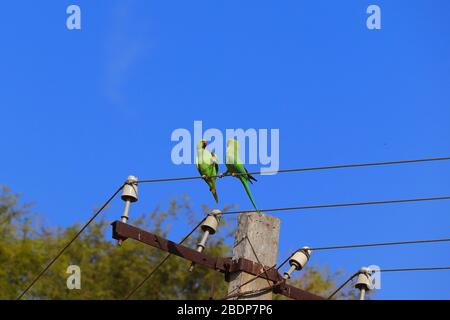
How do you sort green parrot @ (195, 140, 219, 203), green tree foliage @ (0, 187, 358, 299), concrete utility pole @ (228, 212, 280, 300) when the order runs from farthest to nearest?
green tree foliage @ (0, 187, 358, 299), green parrot @ (195, 140, 219, 203), concrete utility pole @ (228, 212, 280, 300)

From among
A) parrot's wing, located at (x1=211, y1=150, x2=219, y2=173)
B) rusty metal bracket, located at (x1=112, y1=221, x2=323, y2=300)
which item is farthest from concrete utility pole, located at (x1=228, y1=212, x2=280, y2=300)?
parrot's wing, located at (x1=211, y1=150, x2=219, y2=173)

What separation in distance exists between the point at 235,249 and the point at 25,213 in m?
30.7

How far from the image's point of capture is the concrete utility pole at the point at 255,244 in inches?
430

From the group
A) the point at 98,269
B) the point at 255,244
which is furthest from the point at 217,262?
the point at 98,269

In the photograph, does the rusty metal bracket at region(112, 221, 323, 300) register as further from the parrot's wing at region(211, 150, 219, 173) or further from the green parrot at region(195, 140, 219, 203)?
the parrot's wing at region(211, 150, 219, 173)

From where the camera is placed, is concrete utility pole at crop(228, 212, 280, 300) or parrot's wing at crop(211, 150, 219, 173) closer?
concrete utility pole at crop(228, 212, 280, 300)

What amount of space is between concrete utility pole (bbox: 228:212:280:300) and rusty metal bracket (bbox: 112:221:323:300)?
2.4 inches

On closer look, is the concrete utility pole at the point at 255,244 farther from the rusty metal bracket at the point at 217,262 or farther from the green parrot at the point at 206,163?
the green parrot at the point at 206,163

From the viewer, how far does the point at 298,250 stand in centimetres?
1125

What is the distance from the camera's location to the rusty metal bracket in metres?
10.9

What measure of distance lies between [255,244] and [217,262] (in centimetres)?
44
